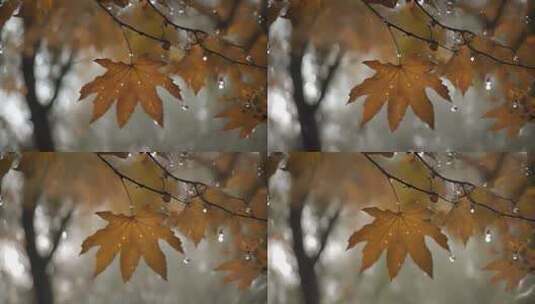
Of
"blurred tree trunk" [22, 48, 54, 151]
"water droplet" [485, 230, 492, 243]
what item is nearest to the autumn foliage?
"water droplet" [485, 230, 492, 243]

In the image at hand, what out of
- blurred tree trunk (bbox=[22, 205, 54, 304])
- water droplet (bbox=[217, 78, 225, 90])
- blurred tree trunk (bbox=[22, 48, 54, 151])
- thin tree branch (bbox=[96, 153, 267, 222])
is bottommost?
blurred tree trunk (bbox=[22, 205, 54, 304])

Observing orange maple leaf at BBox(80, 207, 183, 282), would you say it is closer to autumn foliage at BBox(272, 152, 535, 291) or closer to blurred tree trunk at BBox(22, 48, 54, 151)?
blurred tree trunk at BBox(22, 48, 54, 151)

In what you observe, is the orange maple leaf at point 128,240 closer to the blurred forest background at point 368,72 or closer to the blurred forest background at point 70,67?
the blurred forest background at point 70,67

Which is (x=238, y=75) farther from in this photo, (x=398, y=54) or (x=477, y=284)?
(x=477, y=284)

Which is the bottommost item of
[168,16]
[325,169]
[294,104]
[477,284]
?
[477,284]

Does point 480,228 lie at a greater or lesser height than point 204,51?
lesser

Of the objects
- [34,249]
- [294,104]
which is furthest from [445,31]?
[34,249]

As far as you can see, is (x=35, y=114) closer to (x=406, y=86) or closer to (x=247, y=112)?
(x=247, y=112)

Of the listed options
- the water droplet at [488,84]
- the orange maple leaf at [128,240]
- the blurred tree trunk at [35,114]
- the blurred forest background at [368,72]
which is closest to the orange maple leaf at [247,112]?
the blurred forest background at [368,72]
